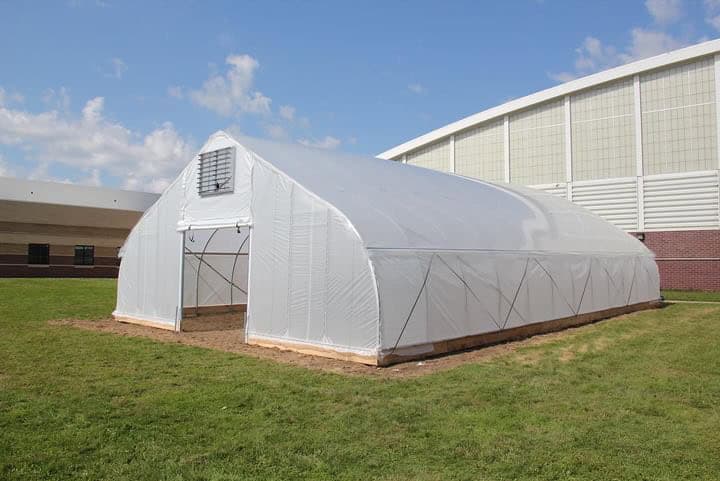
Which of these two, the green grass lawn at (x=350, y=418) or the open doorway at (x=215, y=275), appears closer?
the green grass lawn at (x=350, y=418)

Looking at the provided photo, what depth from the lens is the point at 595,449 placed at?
6328 mm

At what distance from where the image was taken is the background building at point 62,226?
40469 mm

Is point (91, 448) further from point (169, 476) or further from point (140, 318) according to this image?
point (140, 318)

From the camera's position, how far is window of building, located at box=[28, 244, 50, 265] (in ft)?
137

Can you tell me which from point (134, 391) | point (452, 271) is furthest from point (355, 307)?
point (134, 391)

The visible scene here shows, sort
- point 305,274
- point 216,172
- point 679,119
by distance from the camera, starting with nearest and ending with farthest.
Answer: point 305,274
point 216,172
point 679,119

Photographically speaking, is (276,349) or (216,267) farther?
(216,267)

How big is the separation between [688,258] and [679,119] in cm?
611

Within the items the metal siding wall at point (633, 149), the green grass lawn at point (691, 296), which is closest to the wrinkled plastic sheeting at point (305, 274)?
the green grass lawn at point (691, 296)

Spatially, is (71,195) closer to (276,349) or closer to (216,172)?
(216,172)

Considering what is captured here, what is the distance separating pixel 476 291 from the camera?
42.6 ft

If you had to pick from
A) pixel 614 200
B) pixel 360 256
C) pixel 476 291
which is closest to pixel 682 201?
pixel 614 200

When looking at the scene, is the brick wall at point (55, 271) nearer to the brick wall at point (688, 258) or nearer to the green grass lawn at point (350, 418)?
the green grass lawn at point (350, 418)

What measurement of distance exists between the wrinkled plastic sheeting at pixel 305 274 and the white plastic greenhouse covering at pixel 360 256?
0.03m
